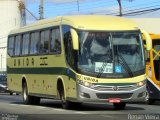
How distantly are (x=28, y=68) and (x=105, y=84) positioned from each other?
21.8 ft

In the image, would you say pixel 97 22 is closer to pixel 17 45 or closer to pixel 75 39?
pixel 75 39

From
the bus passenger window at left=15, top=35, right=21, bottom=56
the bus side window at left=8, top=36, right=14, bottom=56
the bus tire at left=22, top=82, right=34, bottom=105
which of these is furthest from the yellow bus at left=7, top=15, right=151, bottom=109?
the bus side window at left=8, top=36, right=14, bottom=56

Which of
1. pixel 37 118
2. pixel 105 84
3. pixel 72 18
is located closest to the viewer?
pixel 37 118

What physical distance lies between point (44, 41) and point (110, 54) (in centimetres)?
424

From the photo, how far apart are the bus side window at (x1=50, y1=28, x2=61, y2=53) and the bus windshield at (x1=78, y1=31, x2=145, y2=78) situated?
1791 mm

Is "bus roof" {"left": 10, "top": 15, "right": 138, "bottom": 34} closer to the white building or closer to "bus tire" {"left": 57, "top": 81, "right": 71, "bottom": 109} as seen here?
"bus tire" {"left": 57, "top": 81, "right": 71, "bottom": 109}

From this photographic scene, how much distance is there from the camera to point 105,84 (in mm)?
19281

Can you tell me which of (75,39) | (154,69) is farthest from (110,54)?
(154,69)

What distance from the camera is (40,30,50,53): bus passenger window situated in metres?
22.5

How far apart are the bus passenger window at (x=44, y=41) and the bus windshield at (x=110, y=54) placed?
3.15 metres

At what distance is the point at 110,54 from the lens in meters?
19.5

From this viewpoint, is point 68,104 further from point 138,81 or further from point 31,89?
A: point 31,89

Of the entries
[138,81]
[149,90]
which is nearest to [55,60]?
[138,81]

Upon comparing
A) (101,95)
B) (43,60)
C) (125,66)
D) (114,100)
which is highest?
(43,60)
